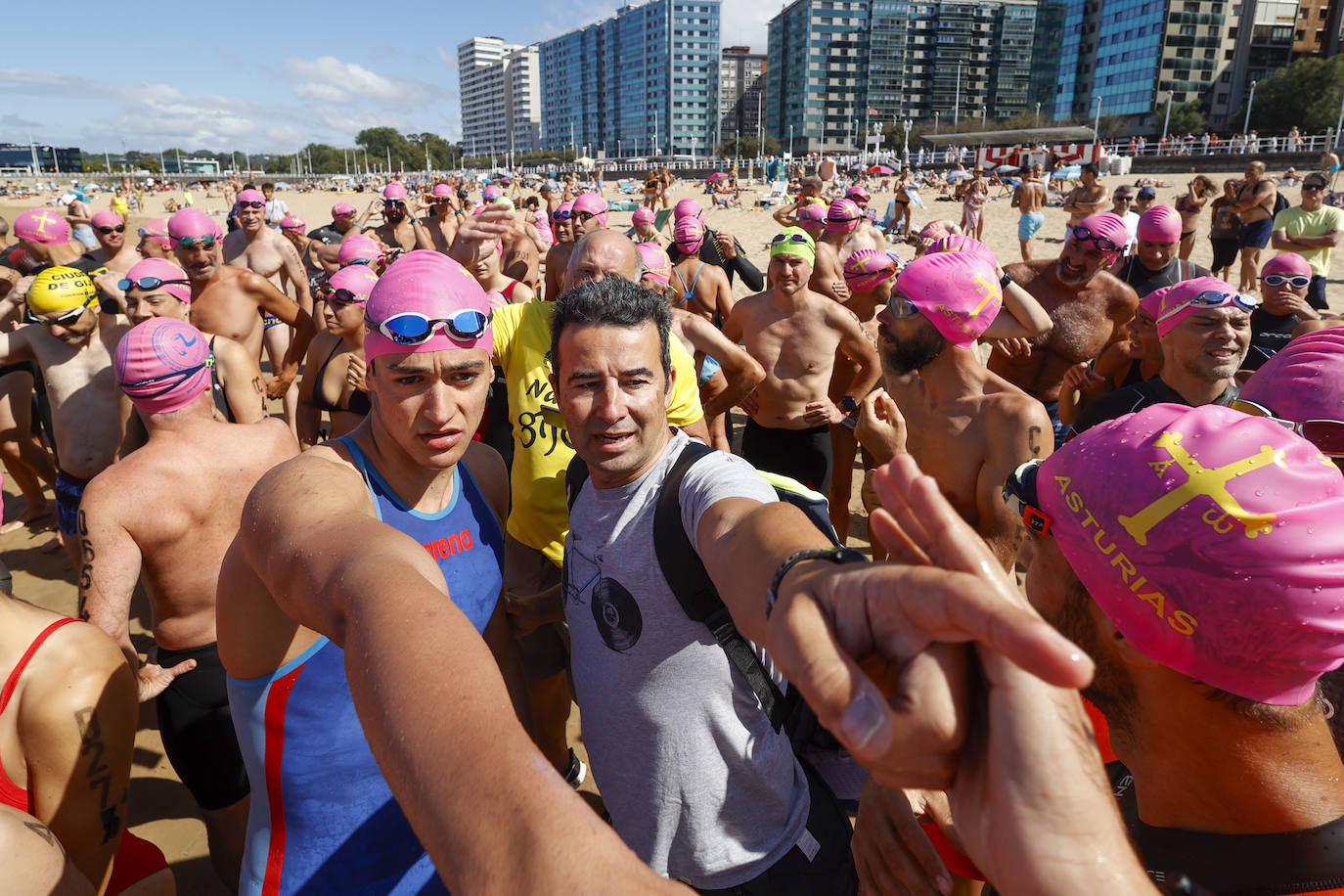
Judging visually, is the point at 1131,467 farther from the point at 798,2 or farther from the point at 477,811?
the point at 798,2

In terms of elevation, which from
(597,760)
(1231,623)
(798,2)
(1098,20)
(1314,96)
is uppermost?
(798,2)

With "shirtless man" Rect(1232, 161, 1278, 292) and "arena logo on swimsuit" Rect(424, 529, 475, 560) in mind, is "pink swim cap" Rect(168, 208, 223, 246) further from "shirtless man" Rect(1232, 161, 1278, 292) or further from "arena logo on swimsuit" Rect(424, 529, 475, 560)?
"shirtless man" Rect(1232, 161, 1278, 292)

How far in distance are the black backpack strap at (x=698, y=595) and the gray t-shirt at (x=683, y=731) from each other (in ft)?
0.13

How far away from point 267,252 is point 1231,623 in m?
10.4

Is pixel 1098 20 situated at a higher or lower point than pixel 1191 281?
higher

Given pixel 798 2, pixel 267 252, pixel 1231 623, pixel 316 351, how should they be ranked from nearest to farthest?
pixel 1231 623 → pixel 316 351 → pixel 267 252 → pixel 798 2

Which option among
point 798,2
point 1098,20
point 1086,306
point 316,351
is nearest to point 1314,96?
point 1098,20

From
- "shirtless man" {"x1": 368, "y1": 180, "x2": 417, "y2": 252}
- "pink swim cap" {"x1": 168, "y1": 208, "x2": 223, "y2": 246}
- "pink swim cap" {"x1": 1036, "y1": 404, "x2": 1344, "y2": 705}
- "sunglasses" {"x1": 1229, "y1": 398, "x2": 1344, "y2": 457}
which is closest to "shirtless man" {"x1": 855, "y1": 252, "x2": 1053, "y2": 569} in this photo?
"sunglasses" {"x1": 1229, "y1": 398, "x2": 1344, "y2": 457}

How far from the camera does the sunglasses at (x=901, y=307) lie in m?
3.84

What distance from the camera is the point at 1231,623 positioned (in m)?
1.15

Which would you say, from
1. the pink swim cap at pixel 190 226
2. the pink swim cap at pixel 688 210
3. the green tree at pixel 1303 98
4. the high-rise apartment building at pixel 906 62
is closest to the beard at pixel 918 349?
the pink swim cap at pixel 688 210

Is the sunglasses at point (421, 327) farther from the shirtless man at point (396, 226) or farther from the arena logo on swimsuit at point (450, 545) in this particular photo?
the shirtless man at point (396, 226)

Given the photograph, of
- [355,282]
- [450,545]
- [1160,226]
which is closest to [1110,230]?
[1160,226]

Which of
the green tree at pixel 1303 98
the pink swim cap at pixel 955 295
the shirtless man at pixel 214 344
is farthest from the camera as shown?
the green tree at pixel 1303 98
